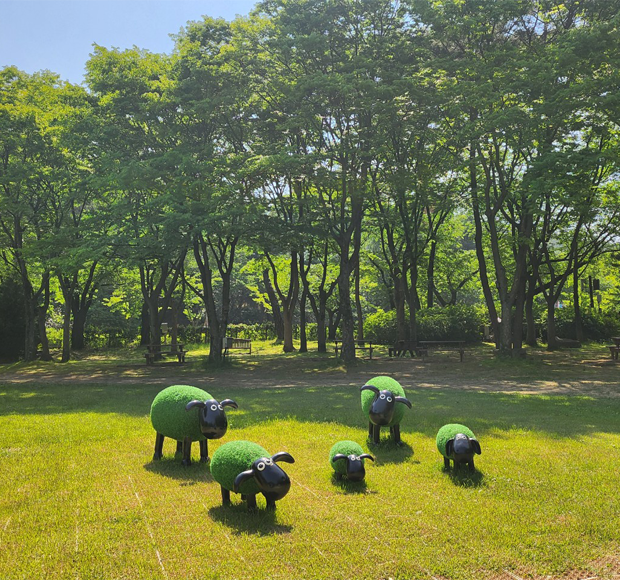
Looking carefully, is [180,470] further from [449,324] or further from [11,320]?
[449,324]

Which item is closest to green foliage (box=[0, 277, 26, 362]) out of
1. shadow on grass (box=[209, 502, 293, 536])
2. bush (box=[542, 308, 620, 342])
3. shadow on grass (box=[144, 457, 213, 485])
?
shadow on grass (box=[144, 457, 213, 485])

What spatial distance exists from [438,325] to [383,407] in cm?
2427

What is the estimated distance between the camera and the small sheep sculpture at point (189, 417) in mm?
6570

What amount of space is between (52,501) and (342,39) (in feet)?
58.5

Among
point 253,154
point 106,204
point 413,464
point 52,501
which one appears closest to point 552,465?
point 413,464

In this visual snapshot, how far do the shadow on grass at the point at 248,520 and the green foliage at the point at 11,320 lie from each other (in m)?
25.9

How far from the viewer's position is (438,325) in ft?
102

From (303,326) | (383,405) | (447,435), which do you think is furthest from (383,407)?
(303,326)

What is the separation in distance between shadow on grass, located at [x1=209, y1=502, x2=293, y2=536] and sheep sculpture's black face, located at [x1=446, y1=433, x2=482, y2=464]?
237 cm

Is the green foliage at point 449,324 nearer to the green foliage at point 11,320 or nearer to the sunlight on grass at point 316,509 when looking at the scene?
the sunlight on grass at point 316,509

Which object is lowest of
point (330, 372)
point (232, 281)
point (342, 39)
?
point (330, 372)

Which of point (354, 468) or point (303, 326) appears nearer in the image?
point (354, 468)

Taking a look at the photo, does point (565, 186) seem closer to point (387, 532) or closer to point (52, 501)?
point (387, 532)

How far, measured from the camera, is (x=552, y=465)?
23.0 ft
